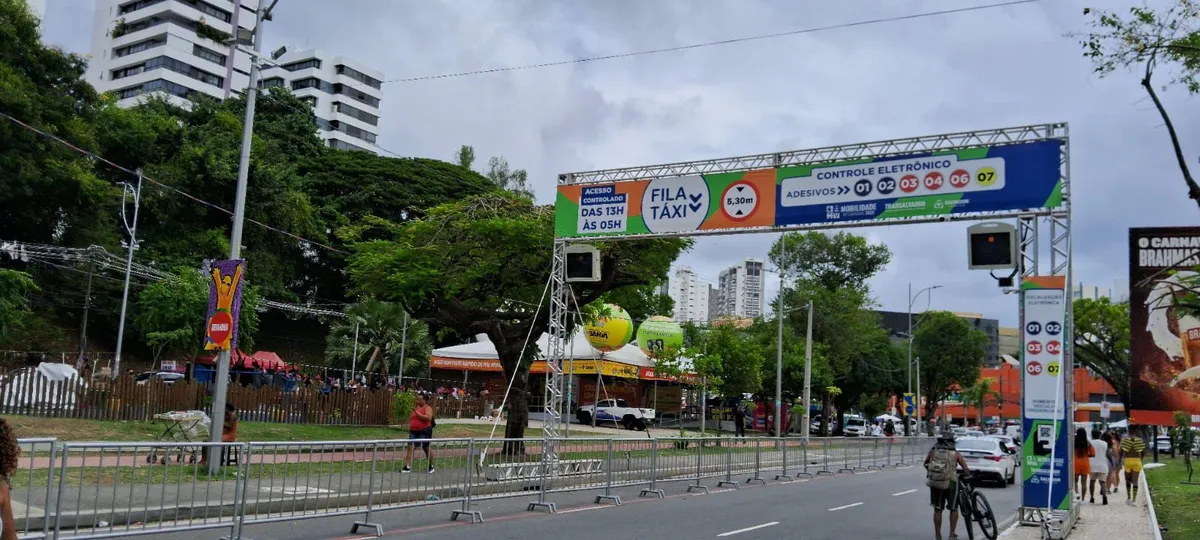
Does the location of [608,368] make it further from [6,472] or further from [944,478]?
[6,472]

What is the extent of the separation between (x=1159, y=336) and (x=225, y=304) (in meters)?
22.9

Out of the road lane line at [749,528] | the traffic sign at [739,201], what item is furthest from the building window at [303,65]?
the road lane line at [749,528]

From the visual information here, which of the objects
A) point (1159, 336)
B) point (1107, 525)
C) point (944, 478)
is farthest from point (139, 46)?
point (1107, 525)

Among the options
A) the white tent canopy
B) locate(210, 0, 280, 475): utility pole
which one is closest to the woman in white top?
locate(210, 0, 280, 475): utility pole

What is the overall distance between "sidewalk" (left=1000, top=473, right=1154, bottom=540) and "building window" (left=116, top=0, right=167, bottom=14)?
7732 cm

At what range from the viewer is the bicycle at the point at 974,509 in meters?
13.0

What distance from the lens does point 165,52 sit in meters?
74.2

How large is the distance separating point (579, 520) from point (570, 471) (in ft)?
12.0

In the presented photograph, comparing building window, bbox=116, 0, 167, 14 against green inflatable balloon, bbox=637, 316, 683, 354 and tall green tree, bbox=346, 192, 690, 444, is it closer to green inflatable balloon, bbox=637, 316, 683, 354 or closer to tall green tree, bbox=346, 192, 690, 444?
green inflatable balloon, bbox=637, 316, 683, 354

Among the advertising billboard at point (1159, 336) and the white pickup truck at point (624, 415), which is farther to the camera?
the white pickup truck at point (624, 415)

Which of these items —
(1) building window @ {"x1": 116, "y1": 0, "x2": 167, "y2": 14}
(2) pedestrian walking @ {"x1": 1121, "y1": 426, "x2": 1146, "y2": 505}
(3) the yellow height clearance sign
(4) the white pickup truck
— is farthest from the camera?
(1) building window @ {"x1": 116, "y1": 0, "x2": 167, "y2": 14}

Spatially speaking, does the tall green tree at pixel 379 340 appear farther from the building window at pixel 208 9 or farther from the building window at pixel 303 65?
the building window at pixel 303 65

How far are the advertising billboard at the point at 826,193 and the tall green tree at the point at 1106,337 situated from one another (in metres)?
38.9

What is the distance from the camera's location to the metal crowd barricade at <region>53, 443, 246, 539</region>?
28.6 ft
